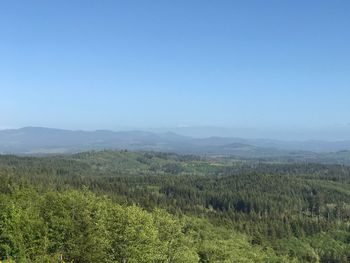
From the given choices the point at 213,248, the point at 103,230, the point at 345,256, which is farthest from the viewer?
the point at 345,256

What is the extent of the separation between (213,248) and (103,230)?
1901 inches

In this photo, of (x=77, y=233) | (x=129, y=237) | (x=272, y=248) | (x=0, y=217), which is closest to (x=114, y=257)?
(x=129, y=237)

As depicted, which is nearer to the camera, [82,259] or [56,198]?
[82,259]

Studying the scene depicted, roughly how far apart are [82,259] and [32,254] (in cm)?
759

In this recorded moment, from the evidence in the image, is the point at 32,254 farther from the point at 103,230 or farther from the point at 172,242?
the point at 172,242

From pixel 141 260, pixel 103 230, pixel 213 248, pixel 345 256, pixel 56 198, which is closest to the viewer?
pixel 141 260

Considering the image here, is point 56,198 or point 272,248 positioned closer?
point 56,198

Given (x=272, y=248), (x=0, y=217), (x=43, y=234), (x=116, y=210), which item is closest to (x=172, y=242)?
(x=116, y=210)

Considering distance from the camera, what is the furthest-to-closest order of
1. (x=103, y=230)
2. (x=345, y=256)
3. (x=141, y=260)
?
(x=345, y=256) < (x=103, y=230) < (x=141, y=260)

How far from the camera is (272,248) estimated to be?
634 ft

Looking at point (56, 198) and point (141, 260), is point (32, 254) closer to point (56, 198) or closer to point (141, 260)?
point (141, 260)

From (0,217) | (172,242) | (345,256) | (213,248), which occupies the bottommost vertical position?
(345,256)

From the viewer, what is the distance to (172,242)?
8281 cm

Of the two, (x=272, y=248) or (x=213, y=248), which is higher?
(x=213, y=248)
